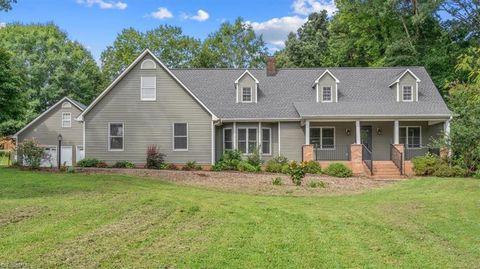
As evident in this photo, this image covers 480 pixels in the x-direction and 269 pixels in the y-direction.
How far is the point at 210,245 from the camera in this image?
22.1ft

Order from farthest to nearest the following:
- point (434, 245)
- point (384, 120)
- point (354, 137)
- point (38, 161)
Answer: point (354, 137) < point (384, 120) < point (38, 161) < point (434, 245)

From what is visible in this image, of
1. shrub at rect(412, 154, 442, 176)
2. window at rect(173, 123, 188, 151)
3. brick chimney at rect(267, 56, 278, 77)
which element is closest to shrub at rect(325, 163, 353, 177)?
Answer: shrub at rect(412, 154, 442, 176)

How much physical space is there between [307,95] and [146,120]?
976 cm

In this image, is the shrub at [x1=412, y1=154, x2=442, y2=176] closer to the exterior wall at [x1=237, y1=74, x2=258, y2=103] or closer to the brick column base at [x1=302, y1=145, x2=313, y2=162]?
the brick column base at [x1=302, y1=145, x2=313, y2=162]

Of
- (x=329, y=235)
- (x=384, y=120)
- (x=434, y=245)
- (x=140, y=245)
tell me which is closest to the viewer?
(x=140, y=245)

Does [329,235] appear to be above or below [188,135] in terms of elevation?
below

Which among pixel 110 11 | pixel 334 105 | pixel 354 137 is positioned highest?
pixel 110 11

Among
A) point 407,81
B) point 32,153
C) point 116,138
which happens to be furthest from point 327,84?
point 32,153

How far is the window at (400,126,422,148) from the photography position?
86.6ft

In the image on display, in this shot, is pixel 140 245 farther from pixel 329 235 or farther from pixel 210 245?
pixel 329 235

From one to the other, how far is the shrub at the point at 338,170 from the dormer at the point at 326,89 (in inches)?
217

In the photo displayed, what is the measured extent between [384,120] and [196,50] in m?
29.4

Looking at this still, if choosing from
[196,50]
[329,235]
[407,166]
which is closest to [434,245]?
[329,235]

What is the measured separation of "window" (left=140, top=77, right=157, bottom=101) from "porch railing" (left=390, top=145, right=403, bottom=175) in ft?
43.1
